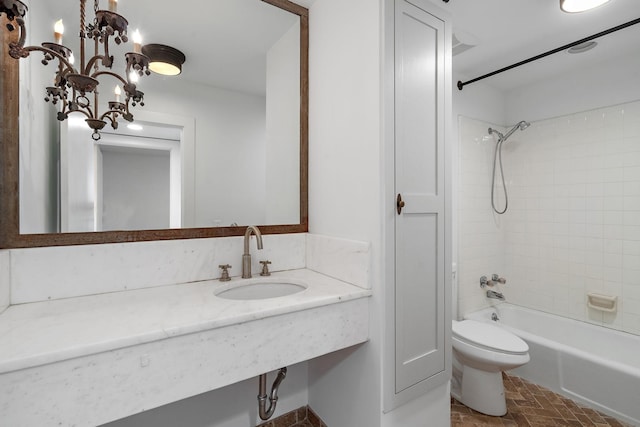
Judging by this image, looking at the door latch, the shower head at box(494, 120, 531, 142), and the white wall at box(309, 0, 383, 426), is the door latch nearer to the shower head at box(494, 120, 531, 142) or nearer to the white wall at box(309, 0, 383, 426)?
the white wall at box(309, 0, 383, 426)

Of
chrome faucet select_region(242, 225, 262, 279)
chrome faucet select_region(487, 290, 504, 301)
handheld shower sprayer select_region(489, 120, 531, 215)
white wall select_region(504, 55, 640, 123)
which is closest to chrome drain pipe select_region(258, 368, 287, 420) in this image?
chrome faucet select_region(242, 225, 262, 279)

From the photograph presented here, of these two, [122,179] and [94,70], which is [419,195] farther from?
[94,70]

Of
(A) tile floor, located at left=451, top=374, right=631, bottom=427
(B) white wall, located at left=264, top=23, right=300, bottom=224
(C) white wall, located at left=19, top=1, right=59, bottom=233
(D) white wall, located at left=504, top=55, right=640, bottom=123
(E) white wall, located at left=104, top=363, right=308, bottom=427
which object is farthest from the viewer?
(D) white wall, located at left=504, top=55, right=640, bottom=123

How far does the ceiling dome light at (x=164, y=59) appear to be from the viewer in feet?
4.26

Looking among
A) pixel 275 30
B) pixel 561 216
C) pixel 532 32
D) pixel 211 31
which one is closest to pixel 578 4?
pixel 532 32

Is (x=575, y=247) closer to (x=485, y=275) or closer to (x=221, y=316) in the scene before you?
(x=485, y=275)

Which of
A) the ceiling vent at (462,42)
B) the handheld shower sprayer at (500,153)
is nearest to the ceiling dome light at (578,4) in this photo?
the ceiling vent at (462,42)

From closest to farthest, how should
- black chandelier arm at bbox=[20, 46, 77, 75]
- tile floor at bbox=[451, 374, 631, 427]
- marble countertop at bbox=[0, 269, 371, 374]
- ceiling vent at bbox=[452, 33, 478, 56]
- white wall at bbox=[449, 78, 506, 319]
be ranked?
1. marble countertop at bbox=[0, 269, 371, 374]
2. black chandelier arm at bbox=[20, 46, 77, 75]
3. tile floor at bbox=[451, 374, 631, 427]
4. ceiling vent at bbox=[452, 33, 478, 56]
5. white wall at bbox=[449, 78, 506, 319]

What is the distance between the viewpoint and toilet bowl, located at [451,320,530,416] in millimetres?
1734

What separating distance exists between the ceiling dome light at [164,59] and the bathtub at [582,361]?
2.65 meters

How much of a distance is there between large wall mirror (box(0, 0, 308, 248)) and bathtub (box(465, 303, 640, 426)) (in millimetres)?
1947

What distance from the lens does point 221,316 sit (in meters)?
0.95

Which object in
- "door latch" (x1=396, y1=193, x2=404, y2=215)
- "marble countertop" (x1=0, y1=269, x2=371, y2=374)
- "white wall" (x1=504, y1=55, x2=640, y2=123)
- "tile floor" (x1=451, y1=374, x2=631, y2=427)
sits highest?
"white wall" (x1=504, y1=55, x2=640, y2=123)

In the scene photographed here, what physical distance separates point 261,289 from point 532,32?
7.51 ft
